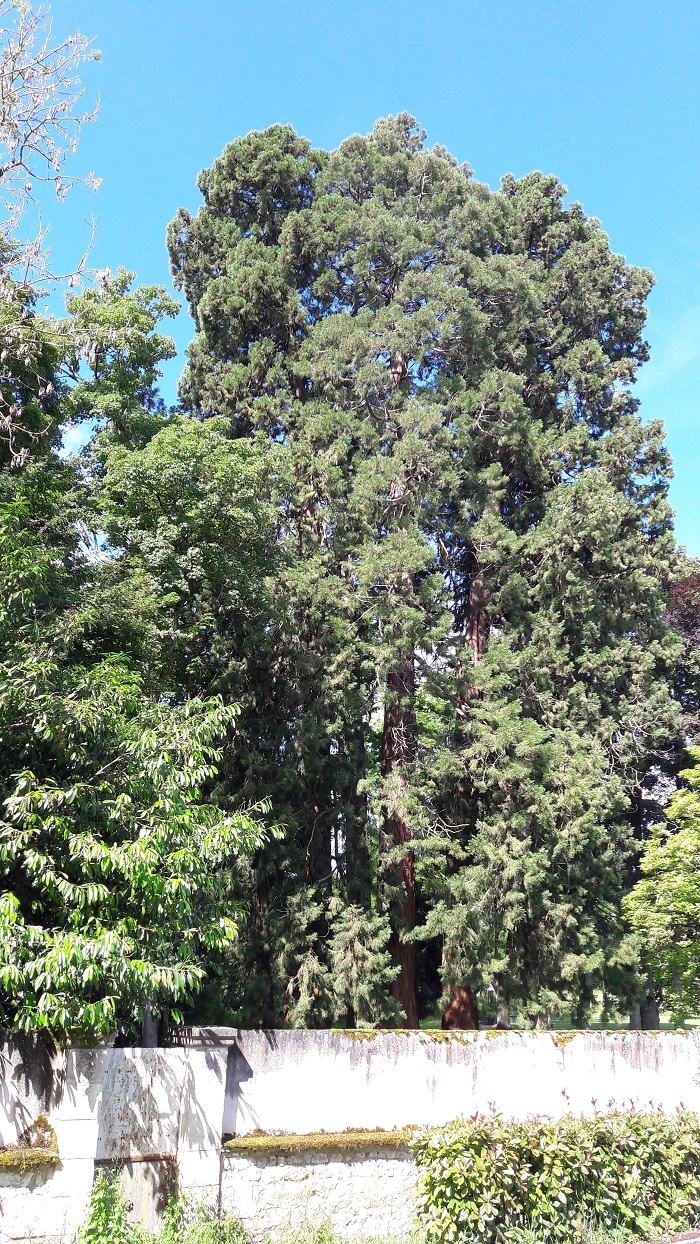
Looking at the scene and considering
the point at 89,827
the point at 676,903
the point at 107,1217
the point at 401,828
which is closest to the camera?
the point at 107,1217

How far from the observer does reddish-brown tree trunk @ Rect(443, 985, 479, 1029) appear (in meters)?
12.8

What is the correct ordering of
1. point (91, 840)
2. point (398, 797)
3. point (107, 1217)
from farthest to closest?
1. point (398, 797)
2. point (91, 840)
3. point (107, 1217)

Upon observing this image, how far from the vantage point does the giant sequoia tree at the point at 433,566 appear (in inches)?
492

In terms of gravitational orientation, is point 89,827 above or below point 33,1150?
above

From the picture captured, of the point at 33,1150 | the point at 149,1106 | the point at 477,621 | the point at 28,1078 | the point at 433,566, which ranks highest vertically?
the point at 433,566

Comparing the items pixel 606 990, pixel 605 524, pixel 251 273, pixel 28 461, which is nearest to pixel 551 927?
pixel 606 990

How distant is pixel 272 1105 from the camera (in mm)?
6281

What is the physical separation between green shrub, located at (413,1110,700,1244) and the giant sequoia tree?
16.6 feet

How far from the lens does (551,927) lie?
42.2ft

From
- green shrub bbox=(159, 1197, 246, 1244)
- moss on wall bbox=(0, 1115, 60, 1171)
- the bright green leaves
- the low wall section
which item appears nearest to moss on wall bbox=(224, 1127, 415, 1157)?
the low wall section

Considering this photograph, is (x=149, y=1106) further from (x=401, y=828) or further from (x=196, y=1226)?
(x=401, y=828)

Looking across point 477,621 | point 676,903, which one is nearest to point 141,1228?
point 676,903

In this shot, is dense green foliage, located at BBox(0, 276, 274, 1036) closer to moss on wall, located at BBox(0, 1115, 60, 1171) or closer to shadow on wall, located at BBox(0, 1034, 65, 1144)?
shadow on wall, located at BBox(0, 1034, 65, 1144)

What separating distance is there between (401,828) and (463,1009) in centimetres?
295
